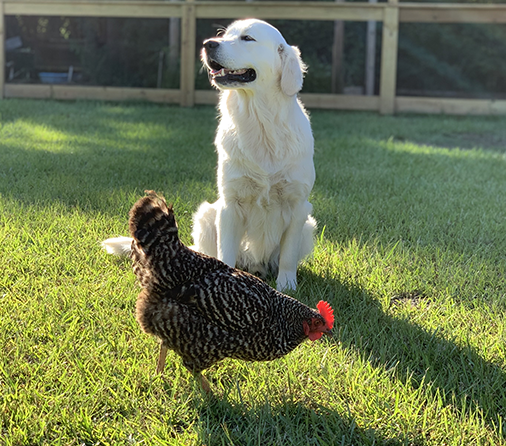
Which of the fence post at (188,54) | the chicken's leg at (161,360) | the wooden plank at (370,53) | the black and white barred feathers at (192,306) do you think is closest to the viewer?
→ the black and white barred feathers at (192,306)

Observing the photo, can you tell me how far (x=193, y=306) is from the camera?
81.1 inches

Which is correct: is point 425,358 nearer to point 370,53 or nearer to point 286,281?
point 286,281

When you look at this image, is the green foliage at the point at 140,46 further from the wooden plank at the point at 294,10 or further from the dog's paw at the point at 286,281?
the dog's paw at the point at 286,281

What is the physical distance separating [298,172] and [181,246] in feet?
3.89

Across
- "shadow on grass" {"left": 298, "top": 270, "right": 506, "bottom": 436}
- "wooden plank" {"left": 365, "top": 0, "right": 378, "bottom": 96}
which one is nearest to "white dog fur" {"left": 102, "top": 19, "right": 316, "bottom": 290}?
"shadow on grass" {"left": 298, "top": 270, "right": 506, "bottom": 436}

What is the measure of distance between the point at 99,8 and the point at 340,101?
15.2 feet

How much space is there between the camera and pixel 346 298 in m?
2.92

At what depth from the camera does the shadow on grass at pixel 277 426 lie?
184 cm

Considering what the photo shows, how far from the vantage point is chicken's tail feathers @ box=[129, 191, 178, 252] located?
6.77ft

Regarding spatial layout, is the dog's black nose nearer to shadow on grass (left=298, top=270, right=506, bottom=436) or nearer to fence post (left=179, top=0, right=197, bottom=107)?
shadow on grass (left=298, top=270, right=506, bottom=436)

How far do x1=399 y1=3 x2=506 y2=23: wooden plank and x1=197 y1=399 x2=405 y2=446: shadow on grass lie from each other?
903 centimetres

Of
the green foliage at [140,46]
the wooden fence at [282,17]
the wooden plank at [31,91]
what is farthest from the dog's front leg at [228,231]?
the green foliage at [140,46]

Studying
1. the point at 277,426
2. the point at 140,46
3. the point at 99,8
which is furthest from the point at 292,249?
the point at 140,46

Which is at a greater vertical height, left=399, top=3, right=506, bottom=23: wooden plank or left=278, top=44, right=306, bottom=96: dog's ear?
left=399, top=3, right=506, bottom=23: wooden plank
